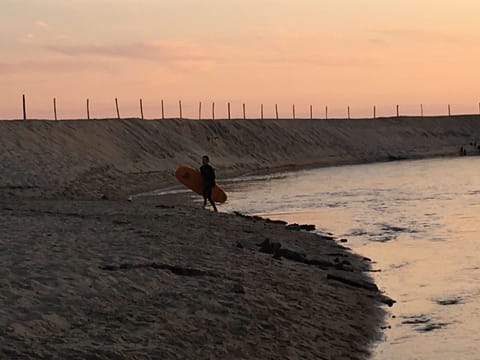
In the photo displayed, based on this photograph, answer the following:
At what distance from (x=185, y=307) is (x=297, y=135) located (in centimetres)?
6569

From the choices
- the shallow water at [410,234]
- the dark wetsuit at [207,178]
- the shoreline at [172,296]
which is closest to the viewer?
the shoreline at [172,296]

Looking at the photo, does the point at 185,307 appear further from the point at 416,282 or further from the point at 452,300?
the point at 416,282

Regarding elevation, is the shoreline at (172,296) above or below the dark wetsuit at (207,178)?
below

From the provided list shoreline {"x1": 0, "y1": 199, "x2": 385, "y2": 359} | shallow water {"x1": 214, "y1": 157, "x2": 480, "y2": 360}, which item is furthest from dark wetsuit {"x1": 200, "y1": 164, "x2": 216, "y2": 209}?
shoreline {"x1": 0, "y1": 199, "x2": 385, "y2": 359}

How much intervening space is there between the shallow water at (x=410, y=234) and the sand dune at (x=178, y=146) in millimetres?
6266

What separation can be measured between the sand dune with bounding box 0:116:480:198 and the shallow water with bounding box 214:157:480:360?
20.6 feet

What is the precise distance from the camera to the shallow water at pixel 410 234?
35.2 ft

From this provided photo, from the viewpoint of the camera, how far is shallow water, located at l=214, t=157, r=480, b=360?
1073 centimetres

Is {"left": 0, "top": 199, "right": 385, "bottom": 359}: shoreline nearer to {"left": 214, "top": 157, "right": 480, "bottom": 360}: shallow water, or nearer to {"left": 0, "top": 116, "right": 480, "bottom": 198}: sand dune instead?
{"left": 214, "top": 157, "right": 480, "bottom": 360}: shallow water

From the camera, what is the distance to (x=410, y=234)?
20141mm

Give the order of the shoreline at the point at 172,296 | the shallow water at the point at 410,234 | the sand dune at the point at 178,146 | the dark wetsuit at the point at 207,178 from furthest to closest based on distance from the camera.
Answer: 1. the sand dune at the point at 178,146
2. the dark wetsuit at the point at 207,178
3. the shallow water at the point at 410,234
4. the shoreline at the point at 172,296

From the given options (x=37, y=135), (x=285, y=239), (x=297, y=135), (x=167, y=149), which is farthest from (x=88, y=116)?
(x=285, y=239)

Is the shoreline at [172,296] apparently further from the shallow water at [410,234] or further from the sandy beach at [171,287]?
the shallow water at [410,234]

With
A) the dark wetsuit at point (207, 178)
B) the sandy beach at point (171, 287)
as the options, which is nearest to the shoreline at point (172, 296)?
the sandy beach at point (171, 287)
